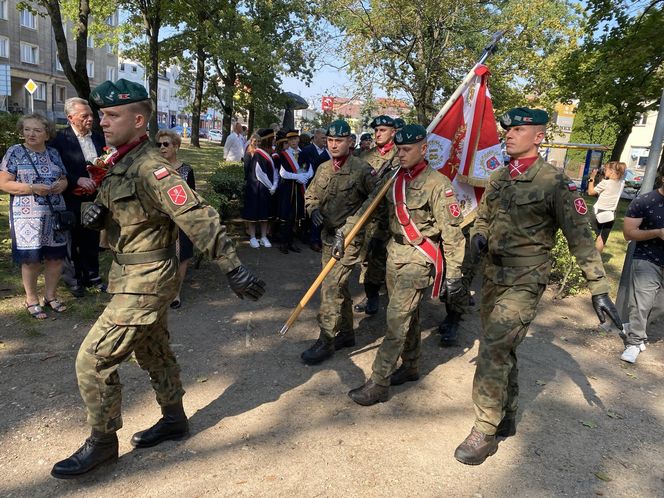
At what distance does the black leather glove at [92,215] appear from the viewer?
2.73 metres

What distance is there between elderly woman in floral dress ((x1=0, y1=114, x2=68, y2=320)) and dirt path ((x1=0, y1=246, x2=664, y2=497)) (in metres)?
0.64

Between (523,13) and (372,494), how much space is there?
16.8m

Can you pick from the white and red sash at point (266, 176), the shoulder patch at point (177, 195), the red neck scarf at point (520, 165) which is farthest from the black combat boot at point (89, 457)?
the white and red sash at point (266, 176)

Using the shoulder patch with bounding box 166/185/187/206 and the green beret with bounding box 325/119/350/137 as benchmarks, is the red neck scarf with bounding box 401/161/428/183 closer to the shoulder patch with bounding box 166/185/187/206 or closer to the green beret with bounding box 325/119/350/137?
the green beret with bounding box 325/119/350/137

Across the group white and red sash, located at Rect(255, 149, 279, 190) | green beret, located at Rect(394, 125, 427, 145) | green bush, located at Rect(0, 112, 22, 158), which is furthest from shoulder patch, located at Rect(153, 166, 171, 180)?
green bush, located at Rect(0, 112, 22, 158)

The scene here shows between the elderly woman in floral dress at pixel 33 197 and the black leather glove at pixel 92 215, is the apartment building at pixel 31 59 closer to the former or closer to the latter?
the elderly woman in floral dress at pixel 33 197

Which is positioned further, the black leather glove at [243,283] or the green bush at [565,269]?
the green bush at [565,269]

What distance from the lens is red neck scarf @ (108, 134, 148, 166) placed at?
110 inches

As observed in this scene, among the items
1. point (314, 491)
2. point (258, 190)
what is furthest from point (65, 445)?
point (258, 190)

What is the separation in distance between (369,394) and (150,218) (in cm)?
214

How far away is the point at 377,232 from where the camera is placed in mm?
5555

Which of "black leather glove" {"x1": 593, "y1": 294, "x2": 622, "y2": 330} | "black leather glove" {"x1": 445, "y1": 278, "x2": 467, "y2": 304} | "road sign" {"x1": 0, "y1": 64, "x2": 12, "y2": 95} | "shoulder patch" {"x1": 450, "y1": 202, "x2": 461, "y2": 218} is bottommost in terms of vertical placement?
"black leather glove" {"x1": 445, "y1": 278, "x2": 467, "y2": 304}

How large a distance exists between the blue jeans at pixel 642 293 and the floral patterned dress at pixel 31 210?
5923 mm

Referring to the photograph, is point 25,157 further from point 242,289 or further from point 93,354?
point 242,289
